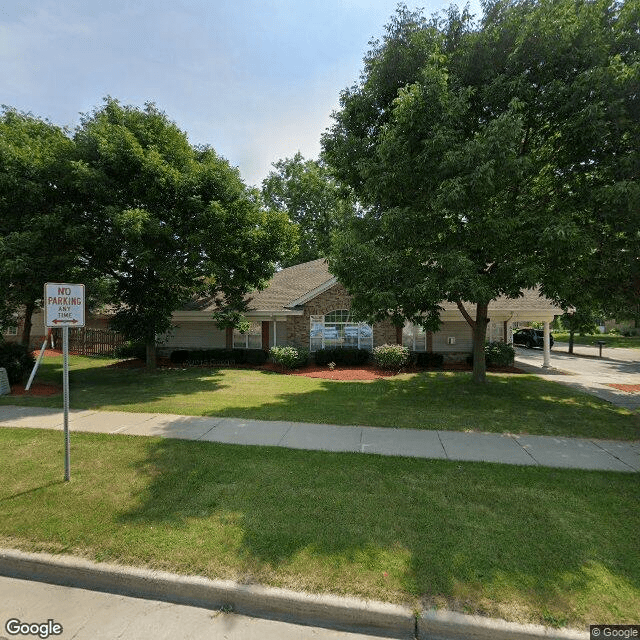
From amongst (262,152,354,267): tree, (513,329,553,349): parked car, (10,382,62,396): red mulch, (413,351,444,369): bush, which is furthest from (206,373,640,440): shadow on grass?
(262,152,354,267): tree

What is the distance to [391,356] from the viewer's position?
51.2 feet

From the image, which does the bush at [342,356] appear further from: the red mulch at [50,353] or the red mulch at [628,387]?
the red mulch at [50,353]

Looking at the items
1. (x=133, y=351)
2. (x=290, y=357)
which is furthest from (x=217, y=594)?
(x=133, y=351)

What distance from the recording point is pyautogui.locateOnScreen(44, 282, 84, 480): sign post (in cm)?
480

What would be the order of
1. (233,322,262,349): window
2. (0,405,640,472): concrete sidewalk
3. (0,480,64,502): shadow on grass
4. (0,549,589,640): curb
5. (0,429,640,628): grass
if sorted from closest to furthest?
(0,549,589,640): curb
(0,429,640,628): grass
(0,480,64,502): shadow on grass
(0,405,640,472): concrete sidewalk
(233,322,262,349): window

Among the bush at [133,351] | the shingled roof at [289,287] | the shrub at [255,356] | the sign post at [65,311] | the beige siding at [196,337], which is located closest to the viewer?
the sign post at [65,311]

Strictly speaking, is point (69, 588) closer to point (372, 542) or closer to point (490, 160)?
point (372, 542)

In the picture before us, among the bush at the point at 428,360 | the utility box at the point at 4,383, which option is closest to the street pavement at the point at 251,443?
the utility box at the point at 4,383

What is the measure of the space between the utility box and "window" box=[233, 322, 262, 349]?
988cm

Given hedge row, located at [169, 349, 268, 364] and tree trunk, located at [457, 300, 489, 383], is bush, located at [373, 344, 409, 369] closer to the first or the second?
tree trunk, located at [457, 300, 489, 383]

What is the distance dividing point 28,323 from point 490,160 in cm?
2013

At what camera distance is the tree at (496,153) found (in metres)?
7.50

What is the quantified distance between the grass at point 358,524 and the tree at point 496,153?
4.36 meters

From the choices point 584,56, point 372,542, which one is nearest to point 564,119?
point 584,56
